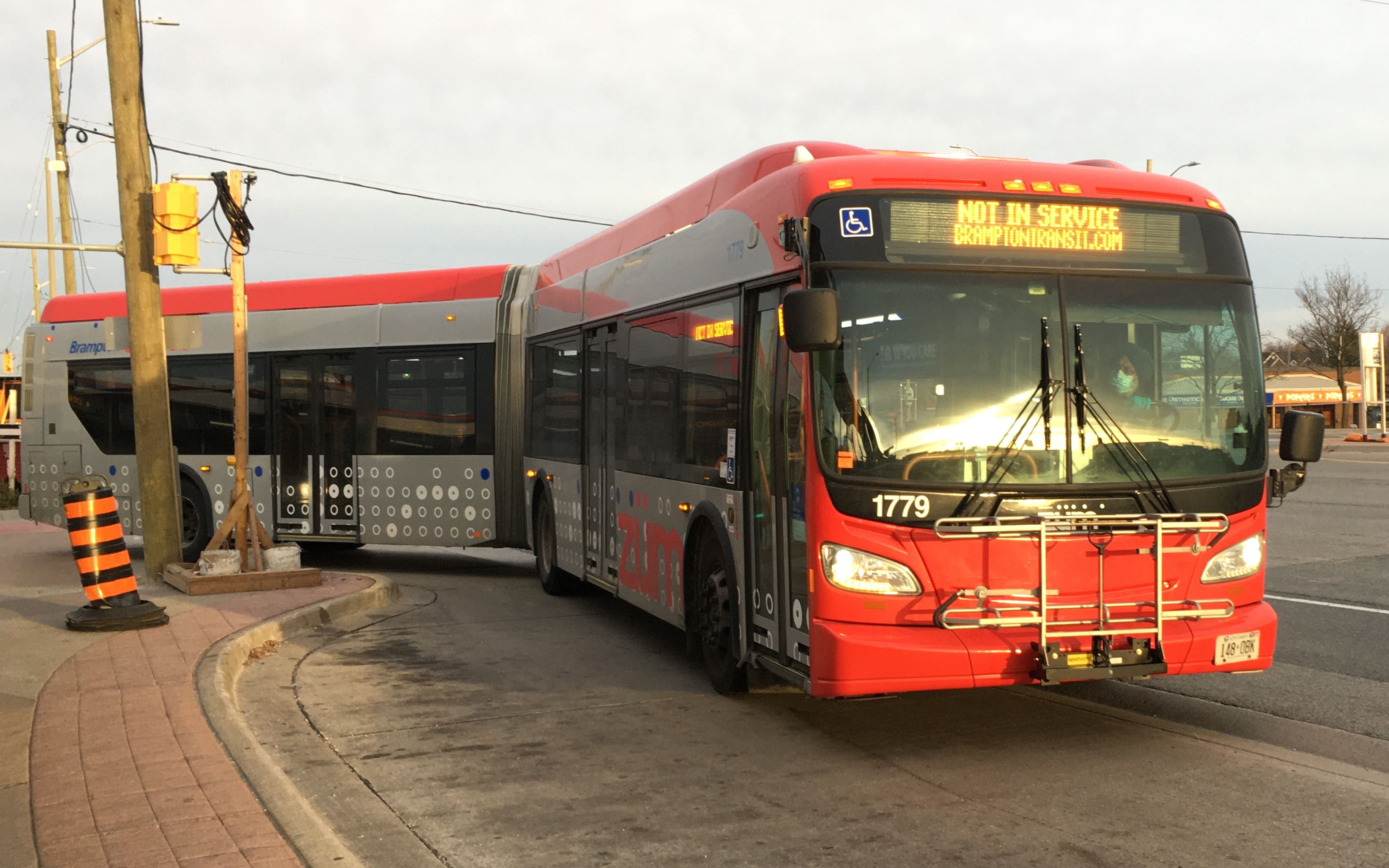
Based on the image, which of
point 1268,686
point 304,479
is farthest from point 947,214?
point 304,479

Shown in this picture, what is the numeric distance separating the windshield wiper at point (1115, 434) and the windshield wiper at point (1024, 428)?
0.46 ft

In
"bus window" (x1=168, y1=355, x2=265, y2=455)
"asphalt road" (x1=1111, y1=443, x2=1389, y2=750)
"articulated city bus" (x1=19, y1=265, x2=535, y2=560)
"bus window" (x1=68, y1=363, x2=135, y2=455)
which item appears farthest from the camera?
"bus window" (x1=68, y1=363, x2=135, y2=455)

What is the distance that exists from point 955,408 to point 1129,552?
1111mm

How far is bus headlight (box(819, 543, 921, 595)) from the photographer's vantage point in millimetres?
6363

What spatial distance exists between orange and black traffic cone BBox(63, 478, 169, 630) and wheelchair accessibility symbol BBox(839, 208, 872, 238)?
22.2 feet

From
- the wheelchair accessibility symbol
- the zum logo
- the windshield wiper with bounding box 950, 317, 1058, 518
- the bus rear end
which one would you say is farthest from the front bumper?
the zum logo

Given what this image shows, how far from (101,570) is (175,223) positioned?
4036mm

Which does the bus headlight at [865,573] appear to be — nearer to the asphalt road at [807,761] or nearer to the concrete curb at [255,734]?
the asphalt road at [807,761]

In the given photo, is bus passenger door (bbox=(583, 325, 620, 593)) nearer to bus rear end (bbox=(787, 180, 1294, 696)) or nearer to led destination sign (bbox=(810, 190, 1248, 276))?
led destination sign (bbox=(810, 190, 1248, 276))

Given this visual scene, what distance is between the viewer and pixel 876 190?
6703 millimetres

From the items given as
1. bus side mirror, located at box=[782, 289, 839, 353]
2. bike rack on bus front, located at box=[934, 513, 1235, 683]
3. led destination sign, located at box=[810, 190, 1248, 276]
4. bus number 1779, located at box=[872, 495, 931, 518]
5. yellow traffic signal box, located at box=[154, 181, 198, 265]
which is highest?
yellow traffic signal box, located at box=[154, 181, 198, 265]

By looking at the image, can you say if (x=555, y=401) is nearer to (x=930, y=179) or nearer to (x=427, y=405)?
(x=427, y=405)

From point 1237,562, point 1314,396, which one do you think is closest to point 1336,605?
point 1237,562

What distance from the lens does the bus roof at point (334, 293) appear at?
15445mm
